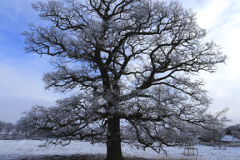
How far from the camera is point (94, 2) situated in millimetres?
10484

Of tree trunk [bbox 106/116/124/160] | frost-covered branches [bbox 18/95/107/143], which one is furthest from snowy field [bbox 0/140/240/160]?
frost-covered branches [bbox 18/95/107/143]

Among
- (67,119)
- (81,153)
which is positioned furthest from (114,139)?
(81,153)

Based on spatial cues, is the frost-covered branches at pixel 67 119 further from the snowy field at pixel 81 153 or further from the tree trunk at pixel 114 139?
the snowy field at pixel 81 153

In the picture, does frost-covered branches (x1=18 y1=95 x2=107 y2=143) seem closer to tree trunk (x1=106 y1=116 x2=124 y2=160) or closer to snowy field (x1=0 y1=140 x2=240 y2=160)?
tree trunk (x1=106 y1=116 x2=124 y2=160)

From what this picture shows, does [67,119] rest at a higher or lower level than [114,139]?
higher

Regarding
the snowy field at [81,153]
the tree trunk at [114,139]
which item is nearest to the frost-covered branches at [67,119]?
the tree trunk at [114,139]

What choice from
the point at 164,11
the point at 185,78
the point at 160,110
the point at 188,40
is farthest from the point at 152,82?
the point at 164,11

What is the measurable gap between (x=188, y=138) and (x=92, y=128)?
4.44 m

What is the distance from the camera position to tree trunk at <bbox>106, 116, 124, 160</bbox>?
7.92 metres

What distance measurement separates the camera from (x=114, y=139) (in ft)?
25.8

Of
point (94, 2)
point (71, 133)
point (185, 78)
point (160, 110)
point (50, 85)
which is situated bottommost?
point (71, 133)

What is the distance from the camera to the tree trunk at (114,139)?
26.0ft

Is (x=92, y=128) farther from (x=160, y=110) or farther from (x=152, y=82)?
(x=152, y=82)

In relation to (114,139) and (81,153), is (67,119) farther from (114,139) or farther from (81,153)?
(81,153)
